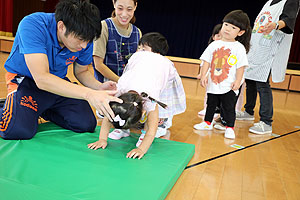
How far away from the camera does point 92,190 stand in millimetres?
1013

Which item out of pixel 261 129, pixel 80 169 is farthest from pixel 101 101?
pixel 261 129

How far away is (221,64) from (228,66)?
0.06 metres

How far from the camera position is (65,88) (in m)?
1.23

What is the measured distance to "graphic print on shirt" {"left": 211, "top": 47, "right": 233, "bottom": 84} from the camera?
85.7 inches

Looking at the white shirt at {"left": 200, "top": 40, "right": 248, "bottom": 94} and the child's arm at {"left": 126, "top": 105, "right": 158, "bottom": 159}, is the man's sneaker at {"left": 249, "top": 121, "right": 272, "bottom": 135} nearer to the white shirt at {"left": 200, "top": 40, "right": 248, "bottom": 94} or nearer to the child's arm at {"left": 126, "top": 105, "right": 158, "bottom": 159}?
the white shirt at {"left": 200, "top": 40, "right": 248, "bottom": 94}

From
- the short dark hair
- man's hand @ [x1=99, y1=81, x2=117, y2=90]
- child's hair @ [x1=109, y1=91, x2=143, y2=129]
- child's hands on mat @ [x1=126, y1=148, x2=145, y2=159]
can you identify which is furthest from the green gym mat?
the short dark hair

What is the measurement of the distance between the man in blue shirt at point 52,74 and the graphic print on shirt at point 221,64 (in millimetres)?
962

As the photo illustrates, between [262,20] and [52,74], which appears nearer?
[52,74]

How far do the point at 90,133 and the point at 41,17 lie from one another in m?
0.75

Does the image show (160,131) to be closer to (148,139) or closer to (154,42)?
(148,139)

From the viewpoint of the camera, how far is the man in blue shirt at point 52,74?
1.24 m

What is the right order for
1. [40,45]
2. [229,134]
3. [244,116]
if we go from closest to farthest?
1. [40,45]
2. [229,134]
3. [244,116]

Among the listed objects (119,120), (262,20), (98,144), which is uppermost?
(262,20)

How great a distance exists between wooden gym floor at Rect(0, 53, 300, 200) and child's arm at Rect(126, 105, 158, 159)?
0.24m
